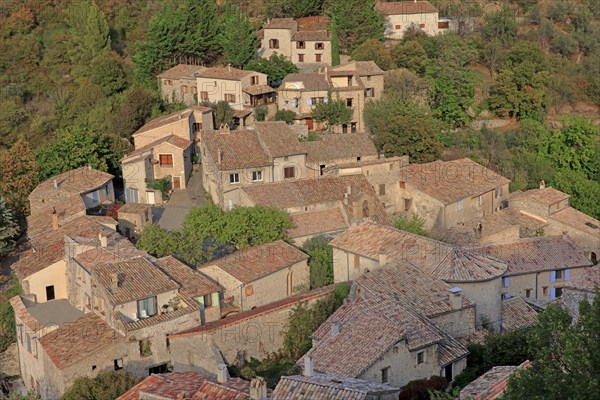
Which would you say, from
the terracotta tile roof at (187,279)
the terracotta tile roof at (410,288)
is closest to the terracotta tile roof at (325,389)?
the terracotta tile roof at (410,288)

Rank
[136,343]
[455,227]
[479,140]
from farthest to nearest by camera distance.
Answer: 1. [479,140]
2. [455,227]
3. [136,343]

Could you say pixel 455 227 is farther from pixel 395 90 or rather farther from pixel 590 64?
pixel 590 64

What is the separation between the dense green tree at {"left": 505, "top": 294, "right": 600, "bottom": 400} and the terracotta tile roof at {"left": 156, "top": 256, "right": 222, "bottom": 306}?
15.3 metres

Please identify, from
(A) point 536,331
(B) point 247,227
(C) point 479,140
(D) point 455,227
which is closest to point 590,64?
(C) point 479,140

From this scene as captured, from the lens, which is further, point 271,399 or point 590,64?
point 590,64

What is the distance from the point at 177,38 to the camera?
63.1 meters

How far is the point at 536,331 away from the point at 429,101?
135 feet

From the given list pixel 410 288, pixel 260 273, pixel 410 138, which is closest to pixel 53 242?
pixel 260 273

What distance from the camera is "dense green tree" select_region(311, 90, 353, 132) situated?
55.3 meters

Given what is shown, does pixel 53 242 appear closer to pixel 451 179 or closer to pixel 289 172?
Result: pixel 289 172

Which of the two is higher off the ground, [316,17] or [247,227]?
[316,17]

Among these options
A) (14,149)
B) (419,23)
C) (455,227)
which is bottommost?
(455,227)

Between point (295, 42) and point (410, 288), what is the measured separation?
117ft

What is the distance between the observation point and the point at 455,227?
46.2 metres
